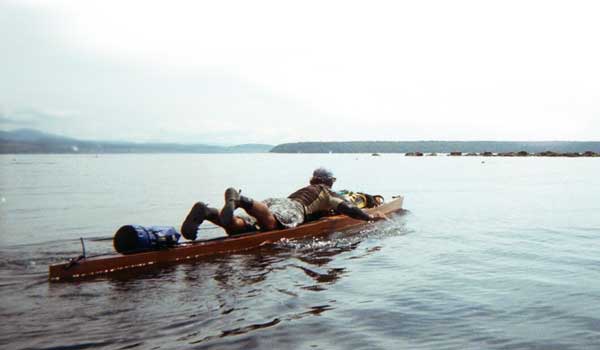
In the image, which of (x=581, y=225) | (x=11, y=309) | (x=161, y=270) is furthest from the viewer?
(x=581, y=225)

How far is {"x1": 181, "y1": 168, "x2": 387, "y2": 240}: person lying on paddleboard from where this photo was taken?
31.9 feet

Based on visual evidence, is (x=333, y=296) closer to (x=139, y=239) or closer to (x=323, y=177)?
(x=139, y=239)

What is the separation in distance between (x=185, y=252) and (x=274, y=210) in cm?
279

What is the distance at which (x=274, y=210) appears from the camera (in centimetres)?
1209

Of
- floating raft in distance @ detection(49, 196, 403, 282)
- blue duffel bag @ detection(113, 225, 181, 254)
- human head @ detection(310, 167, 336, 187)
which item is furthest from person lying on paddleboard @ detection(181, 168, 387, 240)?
blue duffel bag @ detection(113, 225, 181, 254)

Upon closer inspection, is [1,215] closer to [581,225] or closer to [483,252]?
[483,252]

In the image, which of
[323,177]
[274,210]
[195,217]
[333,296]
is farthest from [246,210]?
[333,296]

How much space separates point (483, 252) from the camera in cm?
1126

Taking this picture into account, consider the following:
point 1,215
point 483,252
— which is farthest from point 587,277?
point 1,215

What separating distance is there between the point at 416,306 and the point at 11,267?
723cm

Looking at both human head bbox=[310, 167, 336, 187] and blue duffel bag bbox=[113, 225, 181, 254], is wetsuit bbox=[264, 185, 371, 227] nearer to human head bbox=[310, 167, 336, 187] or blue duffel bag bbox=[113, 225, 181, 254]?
human head bbox=[310, 167, 336, 187]

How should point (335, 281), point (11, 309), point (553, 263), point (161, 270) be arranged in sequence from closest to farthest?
point (11, 309) → point (335, 281) → point (161, 270) → point (553, 263)

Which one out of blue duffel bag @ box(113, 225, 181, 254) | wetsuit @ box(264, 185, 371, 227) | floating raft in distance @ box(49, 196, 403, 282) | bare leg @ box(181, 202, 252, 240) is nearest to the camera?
floating raft in distance @ box(49, 196, 403, 282)

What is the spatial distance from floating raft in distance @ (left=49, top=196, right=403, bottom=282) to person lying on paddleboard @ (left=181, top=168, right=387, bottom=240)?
0.26m
